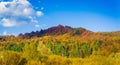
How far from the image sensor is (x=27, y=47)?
52.2 metres

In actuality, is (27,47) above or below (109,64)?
above

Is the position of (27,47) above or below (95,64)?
above

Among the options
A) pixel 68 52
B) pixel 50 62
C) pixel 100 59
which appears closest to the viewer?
pixel 100 59

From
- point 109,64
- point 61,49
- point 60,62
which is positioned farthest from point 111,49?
point 109,64

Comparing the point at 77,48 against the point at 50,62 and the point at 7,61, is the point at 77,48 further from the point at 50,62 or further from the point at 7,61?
the point at 7,61

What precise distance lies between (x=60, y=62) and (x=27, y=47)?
280 inches

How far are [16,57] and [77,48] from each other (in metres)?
54.8

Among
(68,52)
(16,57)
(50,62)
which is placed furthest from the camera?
(68,52)

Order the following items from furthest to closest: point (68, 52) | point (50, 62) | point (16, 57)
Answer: point (68, 52) < point (50, 62) < point (16, 57)

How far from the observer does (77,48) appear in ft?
326

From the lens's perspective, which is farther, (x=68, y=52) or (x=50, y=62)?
(x=68, y=52)

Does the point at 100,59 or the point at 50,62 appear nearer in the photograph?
the point at 100,59

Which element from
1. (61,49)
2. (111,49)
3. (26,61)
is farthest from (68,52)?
(26,61)

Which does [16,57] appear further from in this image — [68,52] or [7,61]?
[68,52]
